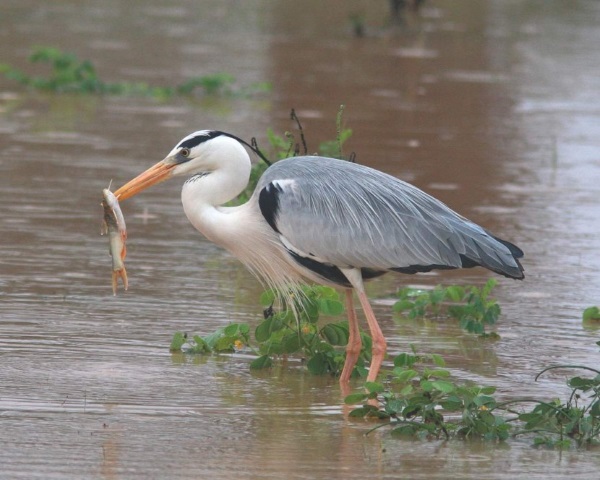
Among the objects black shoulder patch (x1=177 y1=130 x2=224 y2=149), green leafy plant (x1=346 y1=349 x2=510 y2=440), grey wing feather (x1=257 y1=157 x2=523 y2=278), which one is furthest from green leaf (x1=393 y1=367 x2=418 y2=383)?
black shoulder patch (x1=177 y1=130 x2=224 y2=149)

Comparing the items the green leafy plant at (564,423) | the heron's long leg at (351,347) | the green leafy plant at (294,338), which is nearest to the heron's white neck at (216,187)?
the green leafy plant at (294,338)

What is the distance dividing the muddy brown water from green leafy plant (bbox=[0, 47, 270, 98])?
0.31 m

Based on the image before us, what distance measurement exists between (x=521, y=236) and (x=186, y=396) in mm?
4949

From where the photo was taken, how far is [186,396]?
712 cm

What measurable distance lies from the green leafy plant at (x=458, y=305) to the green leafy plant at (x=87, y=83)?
9198mm

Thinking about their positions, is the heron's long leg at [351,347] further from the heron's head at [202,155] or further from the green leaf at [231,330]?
the heron's head at [202,155]

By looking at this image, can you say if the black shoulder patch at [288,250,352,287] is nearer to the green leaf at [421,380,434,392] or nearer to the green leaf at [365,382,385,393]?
the green leaf at [365,382,385,393]

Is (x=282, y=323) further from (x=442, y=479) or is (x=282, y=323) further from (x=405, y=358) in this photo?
(x=442, y=479)

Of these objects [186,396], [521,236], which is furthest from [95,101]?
[186,396]

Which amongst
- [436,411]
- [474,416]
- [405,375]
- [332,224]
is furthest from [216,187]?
A: [474,416]

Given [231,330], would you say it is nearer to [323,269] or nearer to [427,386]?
[323,269]

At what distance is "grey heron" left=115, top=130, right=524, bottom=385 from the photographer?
754cm

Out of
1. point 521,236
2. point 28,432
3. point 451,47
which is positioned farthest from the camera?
point 451,47

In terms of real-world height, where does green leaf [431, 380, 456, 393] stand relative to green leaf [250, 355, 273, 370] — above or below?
above
